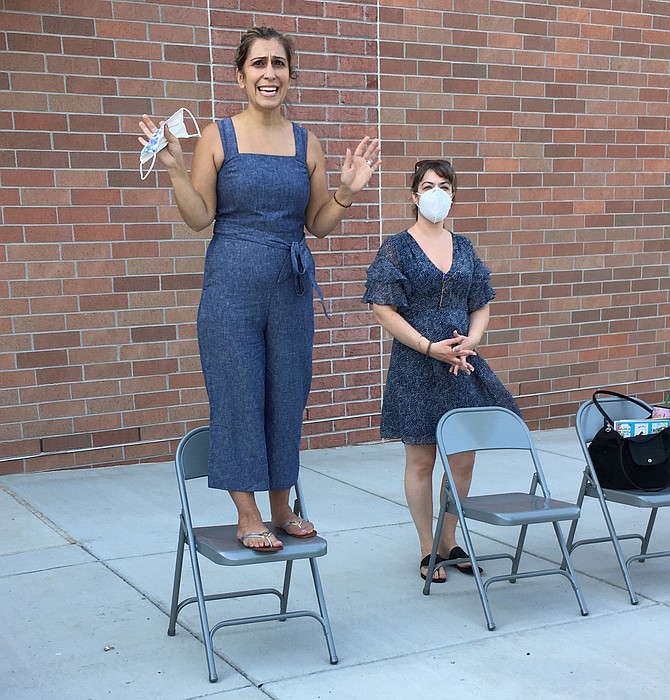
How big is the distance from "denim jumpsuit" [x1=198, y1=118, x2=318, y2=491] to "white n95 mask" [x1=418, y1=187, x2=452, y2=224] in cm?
88

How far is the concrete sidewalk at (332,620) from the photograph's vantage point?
3.43 meters

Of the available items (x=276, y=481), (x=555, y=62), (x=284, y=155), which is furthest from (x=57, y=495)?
(x=555, y=62)

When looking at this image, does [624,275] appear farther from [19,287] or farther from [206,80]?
[19,287]

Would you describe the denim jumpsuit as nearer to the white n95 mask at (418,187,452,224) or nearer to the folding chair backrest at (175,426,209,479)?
the folding chair backrest at (175,426,209,479)

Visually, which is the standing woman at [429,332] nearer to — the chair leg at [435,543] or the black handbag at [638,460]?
the chair leg at [435,543]

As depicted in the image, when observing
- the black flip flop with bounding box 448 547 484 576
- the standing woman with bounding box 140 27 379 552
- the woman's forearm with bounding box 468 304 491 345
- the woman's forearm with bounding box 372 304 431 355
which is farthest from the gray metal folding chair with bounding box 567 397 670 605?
the standing woman with bounding box 140 27 379 552

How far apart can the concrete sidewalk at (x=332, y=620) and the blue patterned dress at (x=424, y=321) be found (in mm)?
714

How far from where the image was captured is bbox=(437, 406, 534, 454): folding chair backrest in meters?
4.25

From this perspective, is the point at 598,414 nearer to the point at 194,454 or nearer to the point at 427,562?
the point at 427,562

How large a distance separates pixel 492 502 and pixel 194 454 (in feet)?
4.06

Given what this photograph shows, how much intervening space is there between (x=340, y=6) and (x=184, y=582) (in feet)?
13.4

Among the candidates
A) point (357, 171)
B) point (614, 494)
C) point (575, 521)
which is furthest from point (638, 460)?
point (357, 171)

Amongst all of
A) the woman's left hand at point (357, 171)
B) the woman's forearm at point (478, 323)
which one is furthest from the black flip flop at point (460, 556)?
the woman's left hand at point (357, 171)

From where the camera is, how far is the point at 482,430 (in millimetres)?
4344
